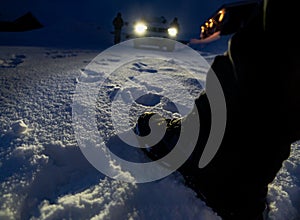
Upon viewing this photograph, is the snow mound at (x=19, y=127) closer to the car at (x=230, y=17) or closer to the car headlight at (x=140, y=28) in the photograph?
the car headlight at (x=140, y=28)

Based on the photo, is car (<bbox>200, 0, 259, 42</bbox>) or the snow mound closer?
the snow mound

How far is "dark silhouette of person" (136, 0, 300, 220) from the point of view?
0.51 m

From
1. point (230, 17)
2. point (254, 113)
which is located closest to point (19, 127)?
point (254, 113)

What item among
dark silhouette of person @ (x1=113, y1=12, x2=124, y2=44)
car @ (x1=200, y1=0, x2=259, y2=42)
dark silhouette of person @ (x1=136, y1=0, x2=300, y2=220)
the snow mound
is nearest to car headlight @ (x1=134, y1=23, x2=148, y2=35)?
dark silhouette of person @ (x1=113, y1=12, x2=124, y2=44)

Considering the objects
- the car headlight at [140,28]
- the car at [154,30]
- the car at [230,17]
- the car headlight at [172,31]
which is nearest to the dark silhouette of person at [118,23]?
the car at [154,30]

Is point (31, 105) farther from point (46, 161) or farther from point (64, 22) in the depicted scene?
point (64, 22)

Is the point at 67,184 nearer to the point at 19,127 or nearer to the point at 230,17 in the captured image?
the point at 19,127

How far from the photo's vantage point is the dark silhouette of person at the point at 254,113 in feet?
1.66

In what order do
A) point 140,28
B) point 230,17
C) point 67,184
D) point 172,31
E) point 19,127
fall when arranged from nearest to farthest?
point 67,184 → point 19,127 → point 140,28 → point 172,31 → point 230,17

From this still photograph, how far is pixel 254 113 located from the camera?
56 cm

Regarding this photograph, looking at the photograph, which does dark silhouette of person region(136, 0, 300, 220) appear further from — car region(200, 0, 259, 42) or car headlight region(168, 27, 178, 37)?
car region(200, 0, 259, 42)

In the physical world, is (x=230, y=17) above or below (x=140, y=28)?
above

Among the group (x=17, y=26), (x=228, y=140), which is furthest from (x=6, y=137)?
(x=17, y=26)

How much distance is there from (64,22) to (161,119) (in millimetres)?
11207
